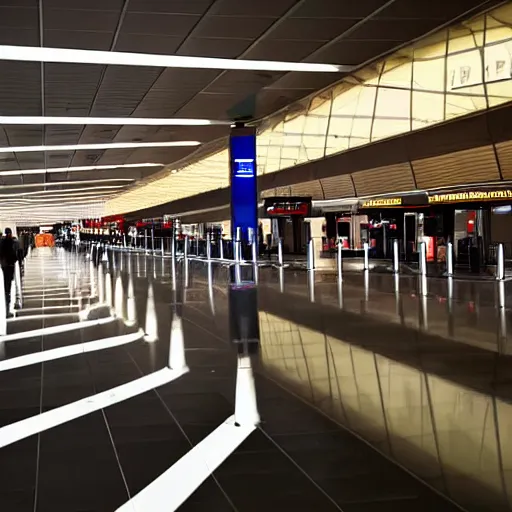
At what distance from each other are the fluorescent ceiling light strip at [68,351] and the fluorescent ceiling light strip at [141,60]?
823 centimetres

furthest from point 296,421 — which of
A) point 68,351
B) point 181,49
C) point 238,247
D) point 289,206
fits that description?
point 289,206

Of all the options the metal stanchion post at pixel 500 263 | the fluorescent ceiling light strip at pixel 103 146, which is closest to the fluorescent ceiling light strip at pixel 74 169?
the fluorescent ceiling light strip at pixel 103 146

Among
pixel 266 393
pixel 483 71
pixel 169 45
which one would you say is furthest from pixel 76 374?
pixel 483 71

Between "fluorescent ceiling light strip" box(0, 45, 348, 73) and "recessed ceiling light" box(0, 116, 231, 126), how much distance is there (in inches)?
320

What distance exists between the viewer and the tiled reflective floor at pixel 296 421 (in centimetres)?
363

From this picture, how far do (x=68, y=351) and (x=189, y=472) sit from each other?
15.6 ft

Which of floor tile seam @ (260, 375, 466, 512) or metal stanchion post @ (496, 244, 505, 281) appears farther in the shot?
metal stanchion post @ (496, 244, 505, 281)

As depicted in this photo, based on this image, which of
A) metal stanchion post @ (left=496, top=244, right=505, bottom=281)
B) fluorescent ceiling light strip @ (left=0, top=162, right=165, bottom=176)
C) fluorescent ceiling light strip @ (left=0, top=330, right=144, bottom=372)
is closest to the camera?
fluorescent ceiling light strip @ (left=0, top=330, right=144, bottom=372)

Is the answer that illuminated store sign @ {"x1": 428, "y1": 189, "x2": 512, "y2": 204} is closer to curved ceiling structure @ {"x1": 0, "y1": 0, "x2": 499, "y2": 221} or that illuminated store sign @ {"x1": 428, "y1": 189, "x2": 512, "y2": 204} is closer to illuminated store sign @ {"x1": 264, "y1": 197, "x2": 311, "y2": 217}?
curved ceiling structure @ {"x1": 0, "y1": 0, "x2": 499, "y2": 221}

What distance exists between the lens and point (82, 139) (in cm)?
2969

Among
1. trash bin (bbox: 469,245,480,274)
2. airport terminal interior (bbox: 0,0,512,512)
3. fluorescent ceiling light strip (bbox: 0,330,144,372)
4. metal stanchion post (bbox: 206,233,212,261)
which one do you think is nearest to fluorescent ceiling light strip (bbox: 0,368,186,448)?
airport terminal interior (bbox: 0,0,512,512)

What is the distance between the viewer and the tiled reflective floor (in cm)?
363

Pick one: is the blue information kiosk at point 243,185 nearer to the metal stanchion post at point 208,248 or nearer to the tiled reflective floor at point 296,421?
the metal stanchion post at point 208,248

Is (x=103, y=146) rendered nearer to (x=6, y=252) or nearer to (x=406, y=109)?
(x=6, y=252)
